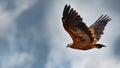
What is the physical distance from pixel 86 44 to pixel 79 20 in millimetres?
1937

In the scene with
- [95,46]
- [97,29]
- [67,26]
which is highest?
[97,29]

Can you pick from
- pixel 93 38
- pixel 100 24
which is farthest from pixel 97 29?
pixel 93 38

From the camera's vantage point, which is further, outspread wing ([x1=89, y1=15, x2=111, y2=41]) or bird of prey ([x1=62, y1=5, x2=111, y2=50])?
outspread wing ([x1=89, y1=15, x2=111, y2=41])

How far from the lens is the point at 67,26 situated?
Result: 28328 mm

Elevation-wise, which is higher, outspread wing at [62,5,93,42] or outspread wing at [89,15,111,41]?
outspread wing at [89,15,111,41]

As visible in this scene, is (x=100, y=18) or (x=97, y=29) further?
(x=100, y=18)

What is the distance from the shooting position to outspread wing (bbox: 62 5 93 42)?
27.3m

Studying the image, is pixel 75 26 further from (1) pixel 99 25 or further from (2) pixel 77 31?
(1) pixel 99 25

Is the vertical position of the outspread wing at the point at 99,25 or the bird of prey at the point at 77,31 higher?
the outspread wing at the point at 99,25

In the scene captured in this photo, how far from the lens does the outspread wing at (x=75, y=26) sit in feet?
89.7

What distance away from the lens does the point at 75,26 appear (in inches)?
1112

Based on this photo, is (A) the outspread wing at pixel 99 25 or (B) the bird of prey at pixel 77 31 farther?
(A) the outspread wing at pixel 99 25

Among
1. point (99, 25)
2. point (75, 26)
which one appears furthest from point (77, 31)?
point (99, 25)

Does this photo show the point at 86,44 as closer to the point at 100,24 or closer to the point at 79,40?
the point at 79,40
